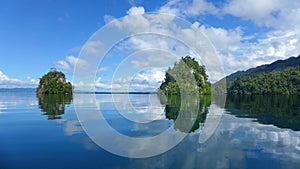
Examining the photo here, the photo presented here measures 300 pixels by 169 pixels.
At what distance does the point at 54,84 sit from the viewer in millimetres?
116125

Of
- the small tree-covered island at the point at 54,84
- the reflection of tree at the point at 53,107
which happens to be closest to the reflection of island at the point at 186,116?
the reflection of tree at the point at 53,107

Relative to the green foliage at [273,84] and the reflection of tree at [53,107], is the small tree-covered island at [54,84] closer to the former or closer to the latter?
the reflection of tree at [53,107]

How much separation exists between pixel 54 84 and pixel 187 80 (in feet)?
218

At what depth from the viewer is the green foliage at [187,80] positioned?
280 ft

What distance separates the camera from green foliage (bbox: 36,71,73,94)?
115 m

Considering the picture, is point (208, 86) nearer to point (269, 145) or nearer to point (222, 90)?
point (222, 90)

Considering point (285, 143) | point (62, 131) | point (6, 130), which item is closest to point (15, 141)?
point (62, 131)

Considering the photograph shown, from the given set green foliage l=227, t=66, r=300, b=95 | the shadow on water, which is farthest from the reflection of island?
green foliage l=227, t=66, r=300, b=95

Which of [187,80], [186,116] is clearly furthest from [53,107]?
[187,80]

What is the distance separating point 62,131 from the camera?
14.6m

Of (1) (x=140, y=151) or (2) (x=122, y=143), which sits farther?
(2) (x=122, y=143)

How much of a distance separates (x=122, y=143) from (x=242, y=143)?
19.7 feet

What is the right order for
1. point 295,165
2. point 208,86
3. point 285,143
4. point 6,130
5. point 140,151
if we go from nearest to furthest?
point 295,165 → point 140,151 → point 285,143 → point 6,130 → point 208,86

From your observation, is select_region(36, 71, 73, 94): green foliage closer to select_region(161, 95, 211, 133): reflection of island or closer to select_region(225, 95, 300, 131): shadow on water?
select_region(161, 95, 211, 133): reflection of island
